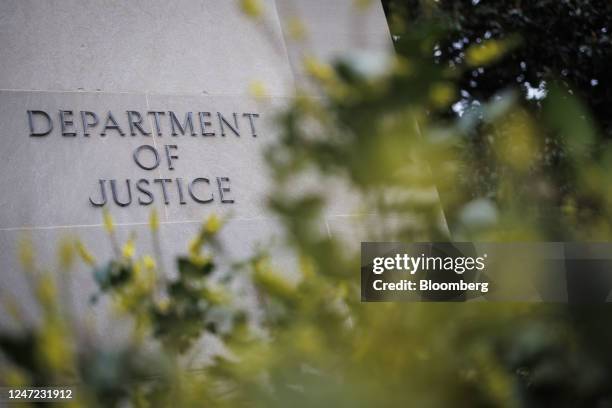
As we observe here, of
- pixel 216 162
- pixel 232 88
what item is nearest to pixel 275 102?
pixel 232 88

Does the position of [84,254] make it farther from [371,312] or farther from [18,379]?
[371,312]

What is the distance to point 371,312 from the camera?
0.92m

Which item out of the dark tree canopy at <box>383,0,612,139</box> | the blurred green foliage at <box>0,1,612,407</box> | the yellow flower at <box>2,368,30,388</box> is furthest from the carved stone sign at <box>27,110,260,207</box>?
the dark tree canopy at <box>383,0,612,139</box>

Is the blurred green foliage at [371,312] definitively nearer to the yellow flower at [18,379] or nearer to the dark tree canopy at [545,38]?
the yellow flower at [18,379]

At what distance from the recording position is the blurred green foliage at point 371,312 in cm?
77

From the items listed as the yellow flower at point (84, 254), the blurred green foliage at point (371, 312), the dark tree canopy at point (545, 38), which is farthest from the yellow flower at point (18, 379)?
the dark tree canopy at point (545, 38)

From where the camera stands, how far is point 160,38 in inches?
187

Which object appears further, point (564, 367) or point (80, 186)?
point (80, 186)

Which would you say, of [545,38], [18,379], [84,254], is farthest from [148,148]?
[545,38]

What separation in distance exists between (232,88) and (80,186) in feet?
3.90

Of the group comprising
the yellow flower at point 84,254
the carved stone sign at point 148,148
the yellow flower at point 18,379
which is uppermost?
the carved stone sign at point 148,148

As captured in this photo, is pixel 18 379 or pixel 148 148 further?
pixel 148 148

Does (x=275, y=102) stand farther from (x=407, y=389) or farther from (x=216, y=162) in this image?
(x=407, y=389)

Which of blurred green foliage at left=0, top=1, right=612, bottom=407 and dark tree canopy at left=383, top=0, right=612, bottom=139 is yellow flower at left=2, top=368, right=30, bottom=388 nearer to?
blurred green foliage at left=0, top=1, right=612, bottom=407
